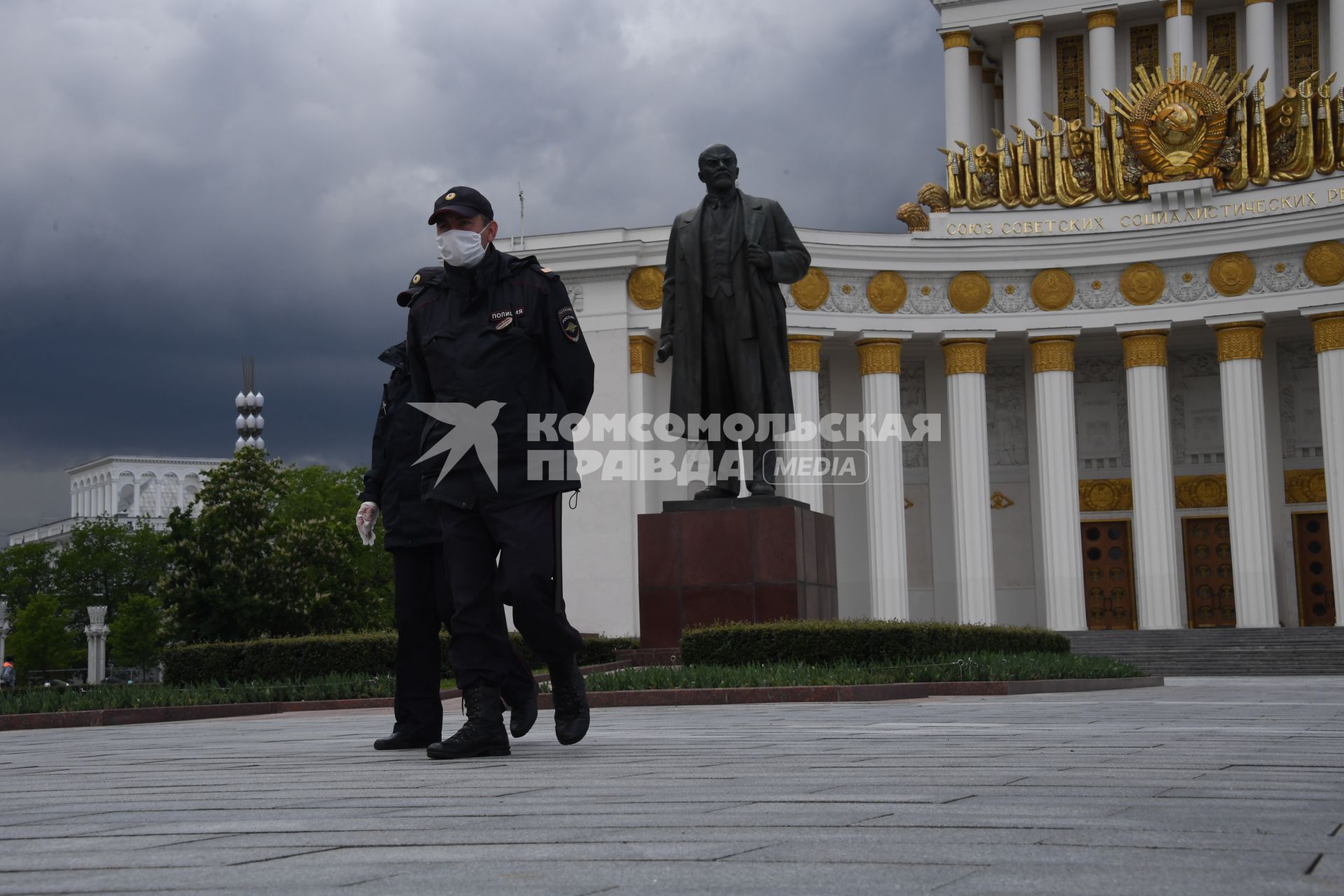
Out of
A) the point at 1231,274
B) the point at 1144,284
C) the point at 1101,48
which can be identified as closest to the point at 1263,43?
the point at 1101,48

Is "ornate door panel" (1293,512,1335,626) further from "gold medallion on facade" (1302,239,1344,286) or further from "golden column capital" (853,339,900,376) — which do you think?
"golden column capital" (853,339,900,376)

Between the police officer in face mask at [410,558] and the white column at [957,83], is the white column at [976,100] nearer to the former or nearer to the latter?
the white column at [957,83]

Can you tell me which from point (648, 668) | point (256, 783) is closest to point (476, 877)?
point (256, 783)

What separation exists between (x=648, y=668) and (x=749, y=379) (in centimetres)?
295

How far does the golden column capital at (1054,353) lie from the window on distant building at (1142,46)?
9024mm

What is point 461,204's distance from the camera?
6.11 meters

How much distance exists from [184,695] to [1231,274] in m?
28.3

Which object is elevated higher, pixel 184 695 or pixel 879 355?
pixel 879 355

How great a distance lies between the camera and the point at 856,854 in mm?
2590

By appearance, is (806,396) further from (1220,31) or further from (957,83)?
(1220,31)

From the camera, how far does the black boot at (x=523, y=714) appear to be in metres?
6.12

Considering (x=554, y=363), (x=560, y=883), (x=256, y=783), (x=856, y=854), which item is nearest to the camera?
(x=560, y=883)

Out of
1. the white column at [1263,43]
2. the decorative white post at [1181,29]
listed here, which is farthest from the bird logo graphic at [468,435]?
the white column at [1263,43]

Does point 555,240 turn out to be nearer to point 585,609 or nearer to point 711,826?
point 585,609
